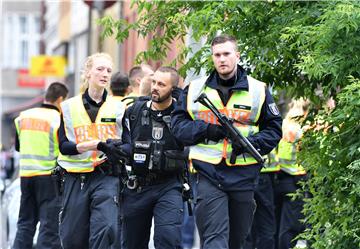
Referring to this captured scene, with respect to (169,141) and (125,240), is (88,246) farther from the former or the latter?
(169,141)

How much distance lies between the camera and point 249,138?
935 cm

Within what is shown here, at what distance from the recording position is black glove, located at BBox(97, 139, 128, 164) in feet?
33.6

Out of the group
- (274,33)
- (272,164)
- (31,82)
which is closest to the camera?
(274,33)

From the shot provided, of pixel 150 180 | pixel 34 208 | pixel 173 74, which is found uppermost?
pixel 173 74

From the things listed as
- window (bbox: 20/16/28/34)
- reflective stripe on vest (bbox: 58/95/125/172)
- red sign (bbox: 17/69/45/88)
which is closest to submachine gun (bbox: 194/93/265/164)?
reflective stripe on vest (bbox: 58/95/125/172)

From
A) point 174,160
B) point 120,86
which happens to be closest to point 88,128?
point 174,160

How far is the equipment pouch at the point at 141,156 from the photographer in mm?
10289

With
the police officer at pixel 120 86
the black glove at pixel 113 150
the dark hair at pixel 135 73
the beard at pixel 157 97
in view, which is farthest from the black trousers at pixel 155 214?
the dark hair at pixel 135 73

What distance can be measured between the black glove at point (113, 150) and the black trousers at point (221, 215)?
38.3 inches

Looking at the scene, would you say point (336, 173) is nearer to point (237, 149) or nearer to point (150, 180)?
point (237, 149)

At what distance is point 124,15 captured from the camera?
124 ft

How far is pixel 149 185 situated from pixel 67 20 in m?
48.2

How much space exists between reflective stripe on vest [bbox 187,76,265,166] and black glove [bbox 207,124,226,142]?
0.10 meters

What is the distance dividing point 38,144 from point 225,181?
432 centimetres
